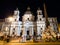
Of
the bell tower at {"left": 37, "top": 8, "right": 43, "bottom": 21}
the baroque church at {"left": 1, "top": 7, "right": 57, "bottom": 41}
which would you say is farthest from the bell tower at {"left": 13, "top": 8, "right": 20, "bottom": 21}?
the bell tower at {"left": 37, "top": 8, "right": 43, "bottom": 21}

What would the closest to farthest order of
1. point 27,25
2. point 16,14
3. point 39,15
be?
point 27,25, point 39,15, point 16,14

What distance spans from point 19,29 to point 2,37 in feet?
70.7

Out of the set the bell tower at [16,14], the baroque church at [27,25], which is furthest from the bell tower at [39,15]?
the bell tower at [16,14]

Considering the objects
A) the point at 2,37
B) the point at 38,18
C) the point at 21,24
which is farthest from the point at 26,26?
the point at 2,37

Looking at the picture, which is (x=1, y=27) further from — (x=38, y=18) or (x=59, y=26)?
(x=59, y=26)

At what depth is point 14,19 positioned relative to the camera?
3700 cm

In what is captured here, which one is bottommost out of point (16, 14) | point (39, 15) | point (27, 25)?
point (27, 25)

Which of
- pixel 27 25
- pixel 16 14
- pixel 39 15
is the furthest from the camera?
pixel 16 14

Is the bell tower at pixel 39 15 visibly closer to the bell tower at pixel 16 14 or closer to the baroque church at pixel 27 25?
the baroque church at pixel 27 25

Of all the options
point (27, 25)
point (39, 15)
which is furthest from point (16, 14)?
point (39, 15)

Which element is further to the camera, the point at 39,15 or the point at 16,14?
the point at 16,14

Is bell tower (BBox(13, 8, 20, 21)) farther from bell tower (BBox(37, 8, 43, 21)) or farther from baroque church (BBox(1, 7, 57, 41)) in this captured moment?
bell tower (BBox(37, 8, 43, 21))

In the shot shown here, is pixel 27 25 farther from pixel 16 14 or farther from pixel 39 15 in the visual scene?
pixel 16 14

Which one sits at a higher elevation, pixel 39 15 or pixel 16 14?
pixel 16 14
